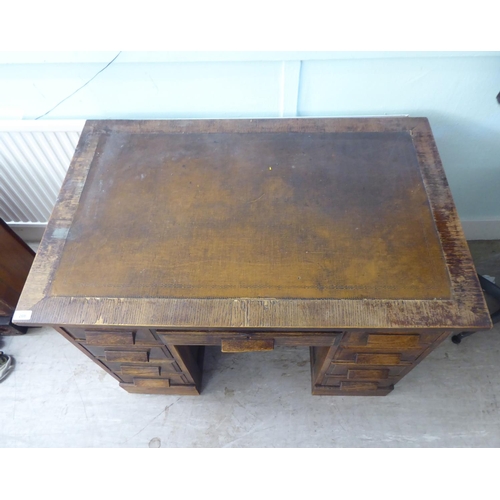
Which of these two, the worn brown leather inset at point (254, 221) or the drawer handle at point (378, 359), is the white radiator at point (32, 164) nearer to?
the worn brown leather inset at point (254, 221)

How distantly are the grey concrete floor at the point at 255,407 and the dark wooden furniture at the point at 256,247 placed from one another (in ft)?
0.93

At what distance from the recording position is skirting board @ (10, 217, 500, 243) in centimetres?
163

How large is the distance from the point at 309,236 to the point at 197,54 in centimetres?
62

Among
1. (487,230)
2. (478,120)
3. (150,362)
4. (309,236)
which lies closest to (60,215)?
(150,362)

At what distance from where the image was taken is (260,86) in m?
1.11

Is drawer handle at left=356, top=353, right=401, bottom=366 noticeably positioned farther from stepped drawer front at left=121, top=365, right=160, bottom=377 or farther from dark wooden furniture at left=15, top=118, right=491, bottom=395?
stepped drawer front at left=121, top=365, right=160, bottom=377

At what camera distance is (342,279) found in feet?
2.67

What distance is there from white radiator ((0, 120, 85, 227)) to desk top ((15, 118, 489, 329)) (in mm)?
195

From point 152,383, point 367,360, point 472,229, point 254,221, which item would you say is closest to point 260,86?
point 254,221

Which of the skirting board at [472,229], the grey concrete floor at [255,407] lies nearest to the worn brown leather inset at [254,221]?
the grey concrete floor at [255,407]

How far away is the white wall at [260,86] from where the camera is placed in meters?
1.03

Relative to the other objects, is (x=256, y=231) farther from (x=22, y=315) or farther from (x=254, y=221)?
(x=22, y=315)

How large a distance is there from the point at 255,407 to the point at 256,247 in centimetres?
76

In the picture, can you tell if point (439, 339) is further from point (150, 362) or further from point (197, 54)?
point (197, 54)
